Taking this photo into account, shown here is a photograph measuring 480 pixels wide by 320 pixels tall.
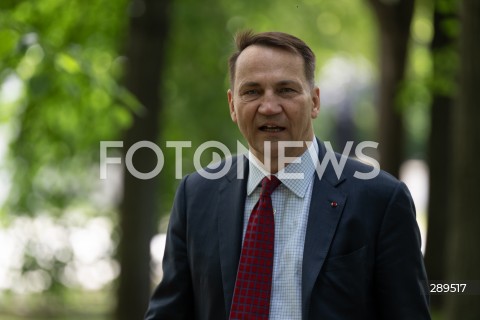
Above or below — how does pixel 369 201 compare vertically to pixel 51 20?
below

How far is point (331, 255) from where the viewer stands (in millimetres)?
3223

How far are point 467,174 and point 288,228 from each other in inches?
193

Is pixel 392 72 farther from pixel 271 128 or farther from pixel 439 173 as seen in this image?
pixel 271 128

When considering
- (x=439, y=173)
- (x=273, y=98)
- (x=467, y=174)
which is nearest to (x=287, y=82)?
(x=273, y=98)

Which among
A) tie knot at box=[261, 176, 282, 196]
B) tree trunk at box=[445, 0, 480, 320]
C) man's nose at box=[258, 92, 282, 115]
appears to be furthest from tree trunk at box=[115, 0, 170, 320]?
man's nose at box=[258, 92, 282, 115]

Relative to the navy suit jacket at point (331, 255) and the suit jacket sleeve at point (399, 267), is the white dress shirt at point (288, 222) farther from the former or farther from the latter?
the suit jacket sleeve at point (399, 267)

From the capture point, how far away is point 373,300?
3244 millimetres

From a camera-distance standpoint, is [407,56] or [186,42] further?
[186,42]

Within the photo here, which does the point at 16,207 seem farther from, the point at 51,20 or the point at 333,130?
the point at 333,130

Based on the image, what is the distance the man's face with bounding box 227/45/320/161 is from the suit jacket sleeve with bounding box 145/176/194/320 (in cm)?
47

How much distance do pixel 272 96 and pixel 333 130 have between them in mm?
41588

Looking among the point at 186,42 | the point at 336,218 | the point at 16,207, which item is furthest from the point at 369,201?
the point at 186,42

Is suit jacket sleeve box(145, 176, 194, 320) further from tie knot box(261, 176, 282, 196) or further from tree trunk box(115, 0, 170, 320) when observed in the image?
tree trunk box(115, 0, 170, 320)

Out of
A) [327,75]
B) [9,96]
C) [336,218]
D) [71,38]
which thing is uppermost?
[327,75]
